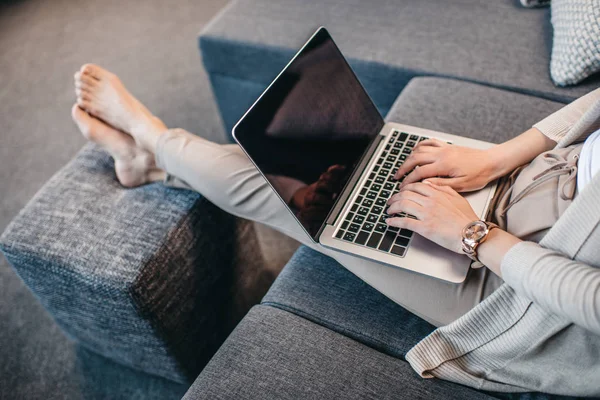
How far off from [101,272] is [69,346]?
19.6 inches

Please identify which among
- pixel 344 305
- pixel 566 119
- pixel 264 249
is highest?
pixel 566 119

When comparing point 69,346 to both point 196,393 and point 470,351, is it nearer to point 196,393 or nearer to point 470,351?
point 196,393

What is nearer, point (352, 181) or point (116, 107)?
point (352, 181)

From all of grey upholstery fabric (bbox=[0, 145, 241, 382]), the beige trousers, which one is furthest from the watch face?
grey upholstery fabric (bbox=[0, 145, 241, 382])

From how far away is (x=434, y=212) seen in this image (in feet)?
2.89

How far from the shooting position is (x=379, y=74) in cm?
150

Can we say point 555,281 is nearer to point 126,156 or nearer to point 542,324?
point 542,324

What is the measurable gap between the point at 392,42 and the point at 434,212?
0.80 m

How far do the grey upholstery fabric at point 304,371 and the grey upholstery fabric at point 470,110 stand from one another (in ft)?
1.93

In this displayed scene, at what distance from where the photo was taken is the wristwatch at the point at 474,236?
839mm

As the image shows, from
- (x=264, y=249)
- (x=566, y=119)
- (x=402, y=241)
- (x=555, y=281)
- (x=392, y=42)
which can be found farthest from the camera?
(x=264, y=249)

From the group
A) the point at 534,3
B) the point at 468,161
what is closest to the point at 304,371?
the point at 468,161

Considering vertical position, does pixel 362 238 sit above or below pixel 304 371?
above

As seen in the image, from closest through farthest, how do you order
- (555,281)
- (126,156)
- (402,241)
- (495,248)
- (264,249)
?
(555,281) < (495,248) < (402,241) < (126,156) < (264,249)
